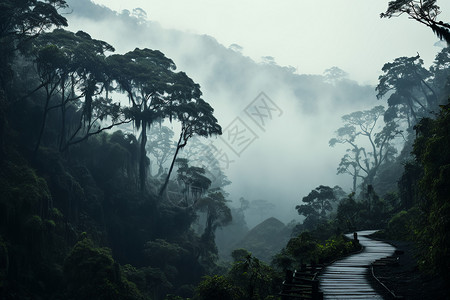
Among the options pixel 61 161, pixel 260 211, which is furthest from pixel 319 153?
pixel 61 161

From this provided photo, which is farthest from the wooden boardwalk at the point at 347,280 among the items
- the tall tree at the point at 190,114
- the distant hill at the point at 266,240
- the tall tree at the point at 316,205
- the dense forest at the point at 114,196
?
the distant hill at the point at 266,240

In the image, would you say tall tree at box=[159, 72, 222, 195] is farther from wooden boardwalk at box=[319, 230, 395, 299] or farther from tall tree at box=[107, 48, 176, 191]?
wooden boardwalk at box=[319, 230, 395, 299]

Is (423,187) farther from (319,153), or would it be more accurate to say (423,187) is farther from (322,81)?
(322,81)

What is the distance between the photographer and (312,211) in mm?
52594

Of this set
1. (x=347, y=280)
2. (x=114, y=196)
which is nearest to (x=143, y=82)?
(x=114, y=196)

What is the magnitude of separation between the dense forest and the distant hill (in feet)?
84.5

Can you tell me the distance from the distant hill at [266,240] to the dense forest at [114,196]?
2576 centimetres

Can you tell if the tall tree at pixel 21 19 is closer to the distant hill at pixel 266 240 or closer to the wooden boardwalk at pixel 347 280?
the wooden boardwalk at pixel 347 280

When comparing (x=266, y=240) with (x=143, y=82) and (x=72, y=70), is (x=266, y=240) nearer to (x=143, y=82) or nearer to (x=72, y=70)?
(x=143, y=82)

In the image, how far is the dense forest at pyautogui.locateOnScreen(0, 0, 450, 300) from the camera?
15109mm

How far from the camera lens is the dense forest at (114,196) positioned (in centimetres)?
1511

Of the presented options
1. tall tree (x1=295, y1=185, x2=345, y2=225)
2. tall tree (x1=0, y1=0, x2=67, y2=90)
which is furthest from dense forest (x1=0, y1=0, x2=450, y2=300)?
tall tree (x1=295, y1=185, x2=345, y2=225)

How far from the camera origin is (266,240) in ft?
233

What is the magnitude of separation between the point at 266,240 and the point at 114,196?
1838 inches
